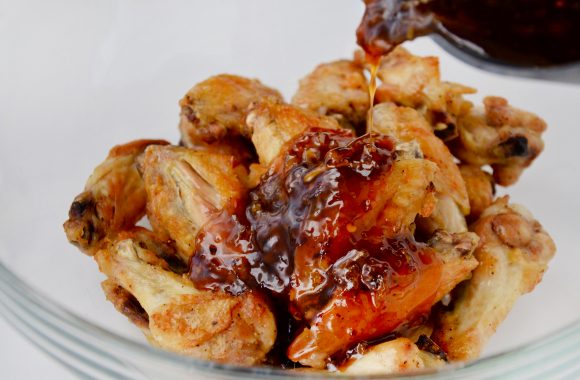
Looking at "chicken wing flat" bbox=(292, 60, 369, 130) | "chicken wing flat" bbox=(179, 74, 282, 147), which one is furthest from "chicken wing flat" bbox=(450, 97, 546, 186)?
"chicken wing flat" bbox=(179, 74, 282, 147)

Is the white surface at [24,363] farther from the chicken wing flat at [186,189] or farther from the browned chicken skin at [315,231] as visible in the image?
the chicken wing flat at [186,189]

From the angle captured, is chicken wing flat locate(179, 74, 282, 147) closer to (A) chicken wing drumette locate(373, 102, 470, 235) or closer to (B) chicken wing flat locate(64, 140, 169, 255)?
(B) chicken wing flat locate(64, 140, 169, 255)

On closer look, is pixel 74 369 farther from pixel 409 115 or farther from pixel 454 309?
pixel 409 115

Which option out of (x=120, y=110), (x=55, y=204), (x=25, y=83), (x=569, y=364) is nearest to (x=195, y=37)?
(x=120, y=110)

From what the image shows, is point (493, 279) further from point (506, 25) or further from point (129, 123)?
point (129, 123)

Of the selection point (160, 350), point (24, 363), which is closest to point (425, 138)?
point (160, 350)

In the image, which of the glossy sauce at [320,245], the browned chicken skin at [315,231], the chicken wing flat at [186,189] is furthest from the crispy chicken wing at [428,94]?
the chicken wing flat at [186,189]
